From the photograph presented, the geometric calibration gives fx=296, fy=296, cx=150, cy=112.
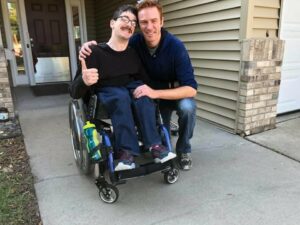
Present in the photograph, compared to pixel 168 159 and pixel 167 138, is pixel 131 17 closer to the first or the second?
pixel 167 138

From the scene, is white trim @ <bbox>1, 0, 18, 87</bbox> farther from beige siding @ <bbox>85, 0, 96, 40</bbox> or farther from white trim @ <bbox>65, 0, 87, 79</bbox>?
beige siding @ <bbox>85, 0, 96, 40</bbox>

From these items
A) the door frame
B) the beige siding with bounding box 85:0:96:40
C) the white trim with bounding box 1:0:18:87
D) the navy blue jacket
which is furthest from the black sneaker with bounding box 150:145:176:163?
the beige siding with bounding box 85:0:96:40

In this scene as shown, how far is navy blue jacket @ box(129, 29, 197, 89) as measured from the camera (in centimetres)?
208

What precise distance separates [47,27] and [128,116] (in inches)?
175

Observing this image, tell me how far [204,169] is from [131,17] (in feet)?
4.04

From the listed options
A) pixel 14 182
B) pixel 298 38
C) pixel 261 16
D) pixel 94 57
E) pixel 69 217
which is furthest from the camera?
pixel 298 38

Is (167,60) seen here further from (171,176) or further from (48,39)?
(48,39)

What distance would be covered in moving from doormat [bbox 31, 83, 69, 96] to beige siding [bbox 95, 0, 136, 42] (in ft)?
4.51

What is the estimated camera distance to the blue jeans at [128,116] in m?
1.76

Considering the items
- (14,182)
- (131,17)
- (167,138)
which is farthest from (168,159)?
(14,182)

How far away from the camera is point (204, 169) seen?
2268 mm

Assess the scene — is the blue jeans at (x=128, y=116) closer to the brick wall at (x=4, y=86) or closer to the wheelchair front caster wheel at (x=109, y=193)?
the wheelchair front caster wheel at (x=109, y=193)

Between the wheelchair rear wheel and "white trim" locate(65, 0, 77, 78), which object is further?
"white trim" locate(65, 0, 77, 78)

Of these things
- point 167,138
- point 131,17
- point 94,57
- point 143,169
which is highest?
point 131,17
